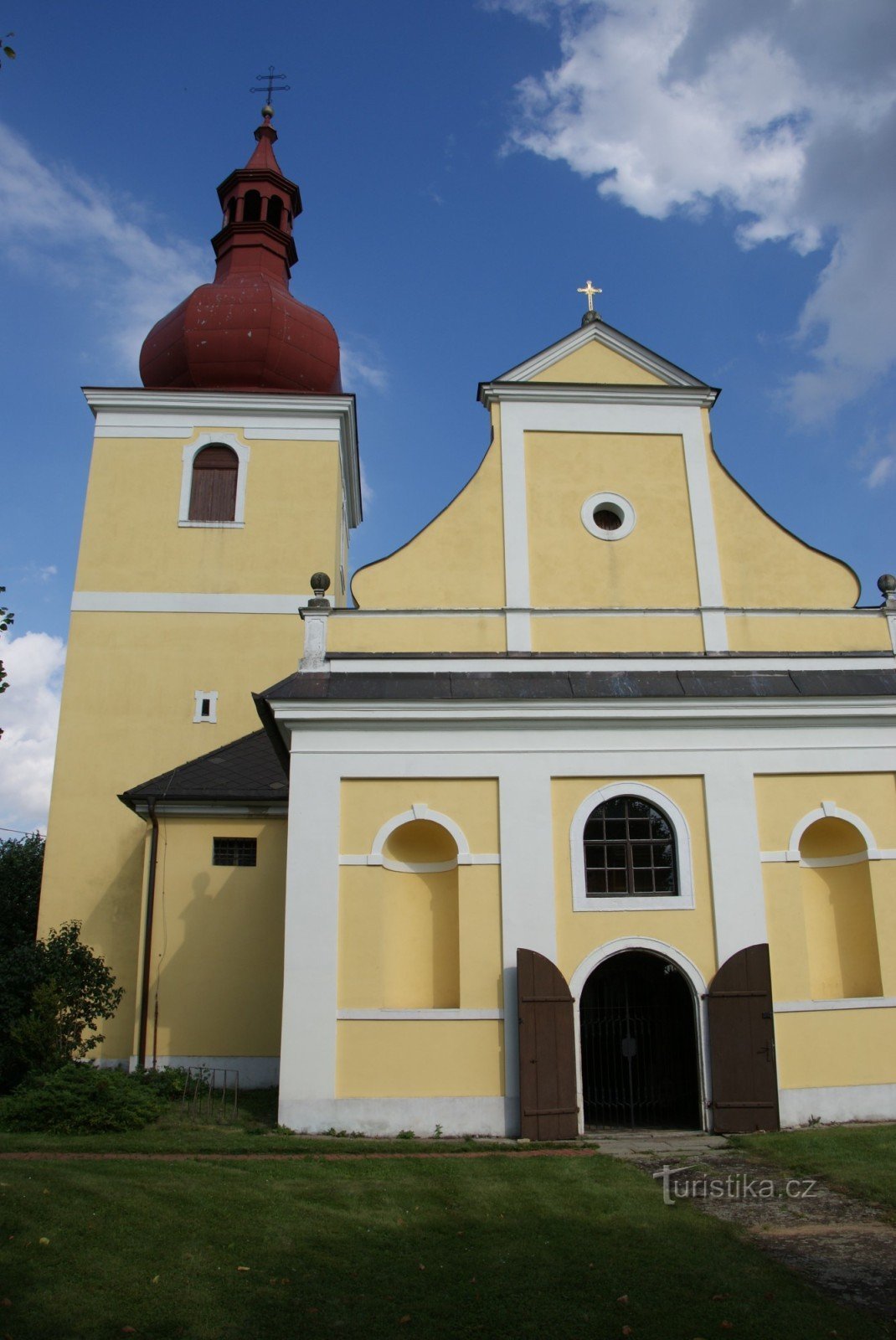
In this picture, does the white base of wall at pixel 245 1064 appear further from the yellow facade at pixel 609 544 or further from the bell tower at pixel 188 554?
the yellow facade at pixel 609 544

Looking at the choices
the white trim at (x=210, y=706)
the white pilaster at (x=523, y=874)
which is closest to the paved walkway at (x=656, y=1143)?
the white pilaster at (x=523, y=874)

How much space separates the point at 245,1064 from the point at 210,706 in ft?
23.1

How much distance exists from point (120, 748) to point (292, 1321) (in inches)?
615

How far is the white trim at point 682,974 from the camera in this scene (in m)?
12.6

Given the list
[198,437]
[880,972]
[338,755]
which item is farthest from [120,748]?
[880,972]

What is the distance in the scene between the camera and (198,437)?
2316cm

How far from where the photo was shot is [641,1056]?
543 inches

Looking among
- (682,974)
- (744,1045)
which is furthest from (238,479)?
(744,1045)

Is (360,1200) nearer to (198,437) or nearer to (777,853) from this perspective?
(777,853)

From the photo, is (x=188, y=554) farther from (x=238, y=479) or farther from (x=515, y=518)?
(x=515, y=518)

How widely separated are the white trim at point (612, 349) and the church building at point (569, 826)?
0.13 ft

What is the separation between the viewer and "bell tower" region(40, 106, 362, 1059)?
20.3 meters
